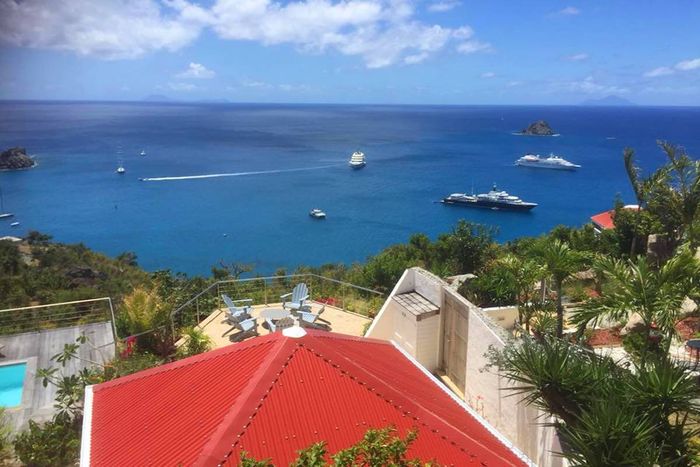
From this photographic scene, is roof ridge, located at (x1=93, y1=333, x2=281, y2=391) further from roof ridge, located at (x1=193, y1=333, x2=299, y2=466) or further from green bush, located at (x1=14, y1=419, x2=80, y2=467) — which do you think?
green bush, located at (x1=14, y1=419, x2=80, y2=467)

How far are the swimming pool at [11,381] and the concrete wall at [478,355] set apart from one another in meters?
7.11

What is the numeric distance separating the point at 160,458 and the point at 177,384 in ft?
4.35

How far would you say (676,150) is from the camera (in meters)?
13.7

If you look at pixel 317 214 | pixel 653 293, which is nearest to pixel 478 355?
pixel 653 293

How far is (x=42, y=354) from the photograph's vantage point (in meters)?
11.1

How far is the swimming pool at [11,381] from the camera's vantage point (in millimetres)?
9922

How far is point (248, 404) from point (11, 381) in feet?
26.8

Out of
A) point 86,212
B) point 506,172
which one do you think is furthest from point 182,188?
point 506,172

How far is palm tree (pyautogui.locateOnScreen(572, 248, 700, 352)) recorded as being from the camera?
6.25 meters

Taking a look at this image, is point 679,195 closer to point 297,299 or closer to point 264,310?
point 297,299

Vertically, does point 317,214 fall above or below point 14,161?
below

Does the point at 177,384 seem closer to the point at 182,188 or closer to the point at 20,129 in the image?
the point at 182,188

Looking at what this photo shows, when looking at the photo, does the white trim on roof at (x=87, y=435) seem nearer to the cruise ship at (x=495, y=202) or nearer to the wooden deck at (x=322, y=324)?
the wooden deck at (x=322, y=324)

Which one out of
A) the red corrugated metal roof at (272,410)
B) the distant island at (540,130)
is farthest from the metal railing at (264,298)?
the distant island at (540,130)
